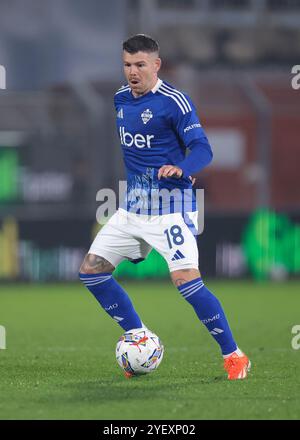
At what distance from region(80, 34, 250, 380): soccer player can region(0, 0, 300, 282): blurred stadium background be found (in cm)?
884

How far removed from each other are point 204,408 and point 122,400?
503mm

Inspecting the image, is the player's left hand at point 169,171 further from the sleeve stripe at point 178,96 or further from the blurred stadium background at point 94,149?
the blurred stadium background at point 94,149

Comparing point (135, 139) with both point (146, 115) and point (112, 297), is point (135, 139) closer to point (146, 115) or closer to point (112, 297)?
point (146, 115)

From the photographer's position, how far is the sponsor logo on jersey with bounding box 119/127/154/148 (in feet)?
24.0

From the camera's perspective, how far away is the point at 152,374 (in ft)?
24.5

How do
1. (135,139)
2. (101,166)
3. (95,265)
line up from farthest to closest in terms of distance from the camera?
(101,166)
(95,265)
(135,139)

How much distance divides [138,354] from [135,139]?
49.8 inches

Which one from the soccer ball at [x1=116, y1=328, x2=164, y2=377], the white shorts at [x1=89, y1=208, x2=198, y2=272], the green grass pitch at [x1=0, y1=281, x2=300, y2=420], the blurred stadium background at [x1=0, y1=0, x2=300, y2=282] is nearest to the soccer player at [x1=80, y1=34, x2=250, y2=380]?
the white shorts at [x1=89, y1=208, x2=198, y2=272]

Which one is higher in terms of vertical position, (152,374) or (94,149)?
(94,149)

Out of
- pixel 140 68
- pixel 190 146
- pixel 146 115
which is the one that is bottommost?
pixel 190 146

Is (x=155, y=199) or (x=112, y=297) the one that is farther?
(x=112, y=297)

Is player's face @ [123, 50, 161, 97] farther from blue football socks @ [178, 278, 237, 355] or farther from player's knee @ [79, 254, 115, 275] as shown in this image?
blue football socks @ [178, 278, 237, 355]

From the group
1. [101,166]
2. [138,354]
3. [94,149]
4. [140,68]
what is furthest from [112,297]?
[94,149]

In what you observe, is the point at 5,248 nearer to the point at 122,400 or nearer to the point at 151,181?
the point at 151,181
